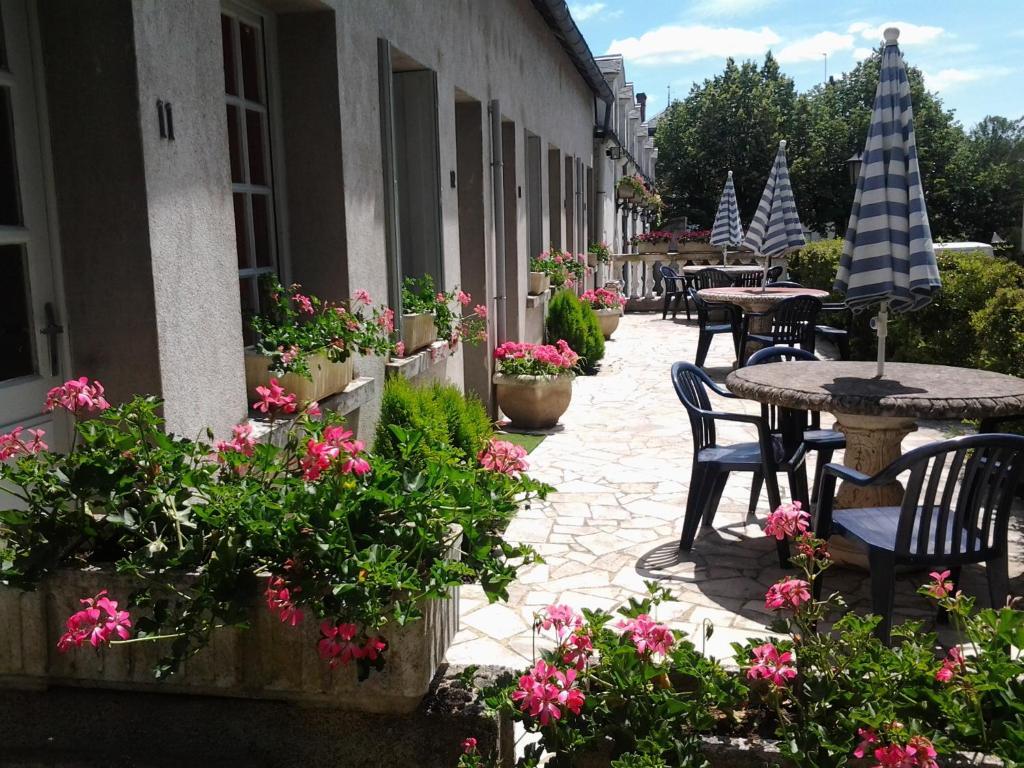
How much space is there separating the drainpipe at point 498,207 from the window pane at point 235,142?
13.5 ft

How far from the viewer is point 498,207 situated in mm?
8320

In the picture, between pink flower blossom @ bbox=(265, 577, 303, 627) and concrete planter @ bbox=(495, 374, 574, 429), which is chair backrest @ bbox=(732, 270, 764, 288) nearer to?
concrete planter @ bbox=(495, 374, 574, 429)

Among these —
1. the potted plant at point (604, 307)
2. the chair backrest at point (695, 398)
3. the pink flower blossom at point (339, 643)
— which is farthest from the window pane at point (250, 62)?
the potted plant at point (604, 307)

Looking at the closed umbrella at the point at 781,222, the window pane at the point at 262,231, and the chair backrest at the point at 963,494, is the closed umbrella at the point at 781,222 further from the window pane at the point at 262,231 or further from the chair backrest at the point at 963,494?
the chair backrest at the point at 963,494

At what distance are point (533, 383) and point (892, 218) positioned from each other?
379cm

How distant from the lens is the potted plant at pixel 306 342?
13.0 ft

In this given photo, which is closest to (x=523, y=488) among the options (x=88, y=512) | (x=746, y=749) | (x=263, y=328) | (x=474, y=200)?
(x=746, y=749)

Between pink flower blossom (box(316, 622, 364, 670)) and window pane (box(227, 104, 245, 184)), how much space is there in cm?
271

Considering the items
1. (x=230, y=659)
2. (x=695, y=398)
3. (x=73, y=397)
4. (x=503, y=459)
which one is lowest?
(x=230, y=659)

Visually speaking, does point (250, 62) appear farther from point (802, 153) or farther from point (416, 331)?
point (802, 153)

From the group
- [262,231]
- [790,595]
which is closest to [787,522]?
[790,595]

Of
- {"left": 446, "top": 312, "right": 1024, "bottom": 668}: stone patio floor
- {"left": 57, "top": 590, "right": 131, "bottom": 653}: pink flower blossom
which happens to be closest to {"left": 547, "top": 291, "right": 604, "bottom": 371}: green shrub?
{"left": 446, "top": 312, "right": 1024, "bottom": 668}: stone patio floor

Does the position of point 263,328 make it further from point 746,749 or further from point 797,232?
point 797,232

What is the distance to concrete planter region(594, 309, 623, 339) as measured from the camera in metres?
13.8
